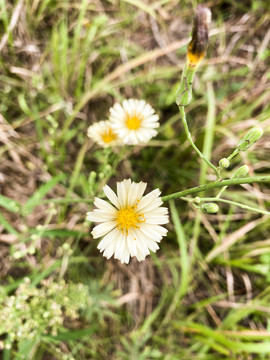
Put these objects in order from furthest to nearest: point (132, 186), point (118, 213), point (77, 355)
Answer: point (77, 355)
point (118, 213)
point (132, 186)

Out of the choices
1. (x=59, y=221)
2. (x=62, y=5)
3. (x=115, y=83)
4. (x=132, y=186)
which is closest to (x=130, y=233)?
(x=132, y=186)

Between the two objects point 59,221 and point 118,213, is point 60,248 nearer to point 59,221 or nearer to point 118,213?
point 59,221

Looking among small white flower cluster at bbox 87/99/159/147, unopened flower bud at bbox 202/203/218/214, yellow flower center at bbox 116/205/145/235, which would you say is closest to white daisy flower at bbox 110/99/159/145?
small white flower cluster at bbox 87/99/159/147

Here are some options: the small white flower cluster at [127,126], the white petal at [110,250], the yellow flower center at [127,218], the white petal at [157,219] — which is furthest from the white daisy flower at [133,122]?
the white petal at [110,250]

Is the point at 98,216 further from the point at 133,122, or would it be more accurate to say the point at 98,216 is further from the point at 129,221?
the point at 133,122

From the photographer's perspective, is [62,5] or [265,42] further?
[265,42]

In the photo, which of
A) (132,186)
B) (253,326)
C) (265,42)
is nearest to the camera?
(132,186)

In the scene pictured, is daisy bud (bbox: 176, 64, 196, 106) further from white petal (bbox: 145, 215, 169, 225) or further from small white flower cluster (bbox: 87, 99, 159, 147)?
small white flower cluster (bbox: 87, 99, 159, 147)
